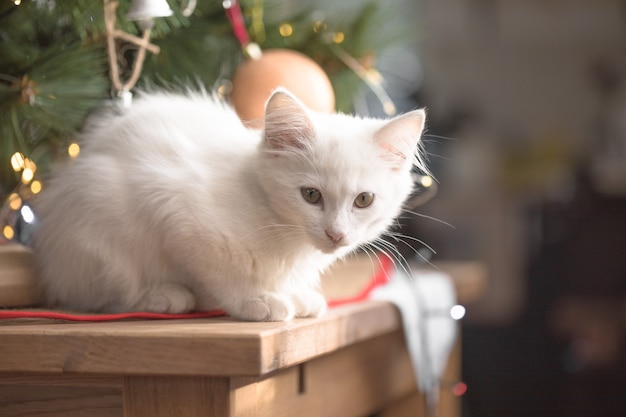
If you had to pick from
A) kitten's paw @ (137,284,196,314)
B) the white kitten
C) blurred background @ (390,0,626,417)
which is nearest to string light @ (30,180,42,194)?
the white kitten

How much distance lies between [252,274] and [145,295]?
123mm

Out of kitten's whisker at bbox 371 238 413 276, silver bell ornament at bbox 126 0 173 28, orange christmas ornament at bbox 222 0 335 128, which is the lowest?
kitten's whisker at bbox 371 238 413 276

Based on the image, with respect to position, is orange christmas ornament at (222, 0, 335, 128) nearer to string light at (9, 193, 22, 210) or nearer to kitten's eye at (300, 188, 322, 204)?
kitten's eye at (300, 188, 322, 204)

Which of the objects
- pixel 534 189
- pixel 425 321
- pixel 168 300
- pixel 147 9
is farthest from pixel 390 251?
pixel 534 189

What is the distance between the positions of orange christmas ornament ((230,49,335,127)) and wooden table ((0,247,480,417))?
1.04 ft

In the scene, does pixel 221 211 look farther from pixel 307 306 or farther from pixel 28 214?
pixel 28 214

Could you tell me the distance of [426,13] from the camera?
3.12m

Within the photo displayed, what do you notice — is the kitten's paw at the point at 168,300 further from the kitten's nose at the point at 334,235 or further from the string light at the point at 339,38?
the string light at the point at 339,38

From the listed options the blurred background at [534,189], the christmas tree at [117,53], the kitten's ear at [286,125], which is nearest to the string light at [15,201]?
the christmas tree at [117,53]

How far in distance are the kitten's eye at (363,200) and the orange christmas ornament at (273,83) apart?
221 mm

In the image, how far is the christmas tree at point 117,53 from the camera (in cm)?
89

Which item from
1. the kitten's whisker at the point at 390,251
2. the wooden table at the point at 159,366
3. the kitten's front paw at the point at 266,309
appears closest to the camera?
the wooden table at the point at 159,366

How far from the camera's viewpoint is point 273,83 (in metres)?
1.04

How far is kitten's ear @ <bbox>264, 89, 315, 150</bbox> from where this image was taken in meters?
0.85
